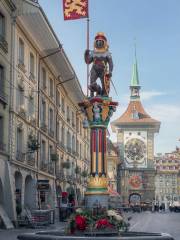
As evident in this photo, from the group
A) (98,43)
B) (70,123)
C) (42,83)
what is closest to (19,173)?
(42,83)

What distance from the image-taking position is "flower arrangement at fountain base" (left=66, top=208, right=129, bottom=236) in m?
11.4

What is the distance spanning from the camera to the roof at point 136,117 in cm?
12581

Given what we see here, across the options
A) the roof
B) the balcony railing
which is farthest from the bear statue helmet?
the roof

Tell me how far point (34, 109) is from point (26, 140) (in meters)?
3.30

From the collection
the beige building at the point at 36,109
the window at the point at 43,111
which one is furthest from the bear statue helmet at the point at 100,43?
the window at the point at 43,111

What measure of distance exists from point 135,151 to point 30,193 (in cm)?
8666

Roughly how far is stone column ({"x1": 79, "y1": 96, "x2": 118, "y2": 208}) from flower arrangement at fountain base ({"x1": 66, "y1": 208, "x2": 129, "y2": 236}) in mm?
11684

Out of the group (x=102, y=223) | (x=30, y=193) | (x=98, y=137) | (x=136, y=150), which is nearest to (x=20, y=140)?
(x=30, y=193)

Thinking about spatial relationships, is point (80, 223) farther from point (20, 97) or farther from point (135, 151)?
point (135, 151)

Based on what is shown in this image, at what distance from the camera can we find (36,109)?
39.7 meters

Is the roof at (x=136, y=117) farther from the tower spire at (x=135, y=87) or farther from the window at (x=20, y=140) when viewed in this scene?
the window at (x=20, y=140)

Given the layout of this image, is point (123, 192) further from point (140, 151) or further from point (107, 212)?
point (107, 212)

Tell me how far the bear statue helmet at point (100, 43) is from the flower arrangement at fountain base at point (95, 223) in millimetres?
13704

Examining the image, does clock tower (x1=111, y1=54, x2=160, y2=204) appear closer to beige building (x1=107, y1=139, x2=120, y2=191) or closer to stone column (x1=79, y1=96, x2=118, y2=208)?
beige building (x1=107, y1=139, x2=120, y2=191)
